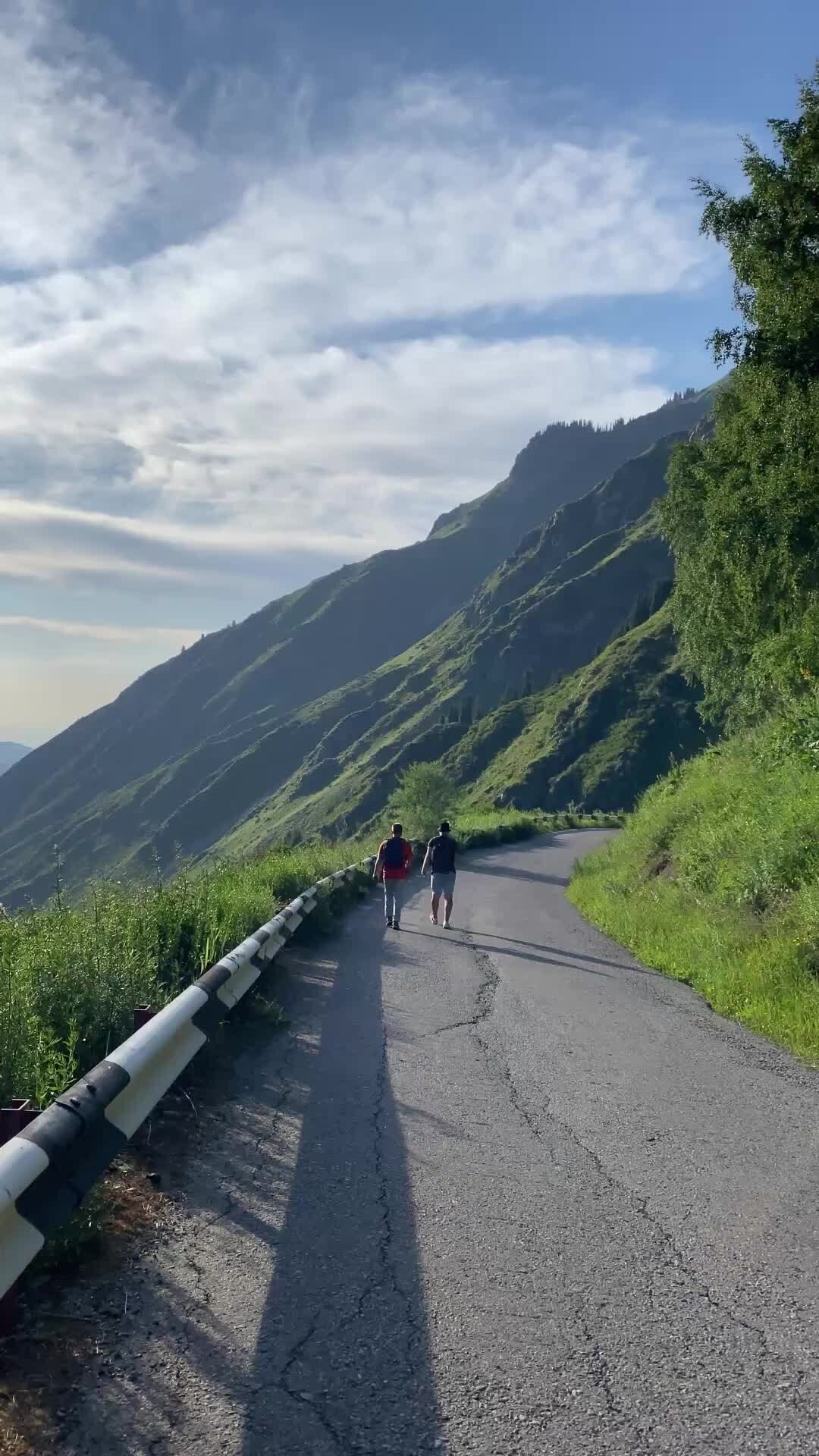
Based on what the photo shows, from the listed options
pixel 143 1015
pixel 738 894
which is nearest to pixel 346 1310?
pixel 143 1015

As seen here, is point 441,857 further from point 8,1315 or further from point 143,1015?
point 8,1315

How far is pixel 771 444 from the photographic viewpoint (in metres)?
15.5

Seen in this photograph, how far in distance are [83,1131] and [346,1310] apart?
1119mm

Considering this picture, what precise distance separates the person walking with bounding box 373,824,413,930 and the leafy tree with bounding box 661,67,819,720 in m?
6.81

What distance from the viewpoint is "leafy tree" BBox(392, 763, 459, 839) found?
5256 centimetres

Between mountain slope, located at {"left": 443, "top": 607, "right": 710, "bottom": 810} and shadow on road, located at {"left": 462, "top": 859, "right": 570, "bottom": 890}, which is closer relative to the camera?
shadow on road, located at {"left": 462, "top": 859, "right": 570, "bottom": 890}

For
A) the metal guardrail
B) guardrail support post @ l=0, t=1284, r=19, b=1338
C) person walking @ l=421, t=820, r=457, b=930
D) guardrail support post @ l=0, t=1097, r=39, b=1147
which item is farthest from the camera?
person walking @ l=421, t=820, r=457, b=930

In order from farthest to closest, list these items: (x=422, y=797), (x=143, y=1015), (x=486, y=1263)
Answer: (x=422, y=797) < (x=143, y=1015) < (x=486, y=1263)

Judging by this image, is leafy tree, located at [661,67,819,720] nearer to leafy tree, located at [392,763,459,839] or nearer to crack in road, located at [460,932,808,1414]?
crack in road, located at [460,932,808,1414]

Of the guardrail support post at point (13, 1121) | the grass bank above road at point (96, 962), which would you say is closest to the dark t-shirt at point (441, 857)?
the grass bank above road at point (96, 962)

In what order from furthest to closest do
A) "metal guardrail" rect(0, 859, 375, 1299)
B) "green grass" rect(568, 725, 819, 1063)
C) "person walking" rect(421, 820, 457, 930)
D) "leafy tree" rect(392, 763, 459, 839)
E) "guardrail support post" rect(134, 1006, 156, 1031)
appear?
"leafy tree" rect(392, 763, 459, 839)
"person walking" rect(421, 820, 457, 930)
"green grass" rect(568, 725, 819, 1063)
"guardrail support post" rect(134, 1006, 156, 1031)
"metal guardrail" rect(0, 859, 375, 1299)

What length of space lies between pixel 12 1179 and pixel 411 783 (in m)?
50.9

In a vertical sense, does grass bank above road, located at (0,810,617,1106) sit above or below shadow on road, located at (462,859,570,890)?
above

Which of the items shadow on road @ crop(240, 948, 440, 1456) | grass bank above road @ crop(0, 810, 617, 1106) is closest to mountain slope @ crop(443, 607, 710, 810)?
grass bank above road @ crop(0, 810, 617, 1106)
